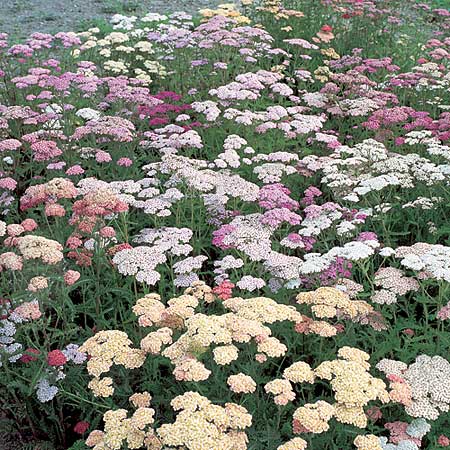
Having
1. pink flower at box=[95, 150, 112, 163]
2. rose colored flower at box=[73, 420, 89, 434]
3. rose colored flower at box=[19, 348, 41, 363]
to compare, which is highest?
pink flower at box=[95, 150, 112, 163]

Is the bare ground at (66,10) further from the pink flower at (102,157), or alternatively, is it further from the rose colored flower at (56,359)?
the rose colored flower at (56,359)

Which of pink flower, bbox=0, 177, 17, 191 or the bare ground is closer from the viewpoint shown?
pink flower, bbox=0, 177, 17, 191

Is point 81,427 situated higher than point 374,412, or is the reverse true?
point 374,412

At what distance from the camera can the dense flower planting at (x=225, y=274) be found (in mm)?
3225

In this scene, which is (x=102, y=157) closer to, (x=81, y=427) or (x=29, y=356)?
(x=29, y=356)

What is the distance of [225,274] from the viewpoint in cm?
427

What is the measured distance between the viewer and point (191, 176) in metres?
5.03

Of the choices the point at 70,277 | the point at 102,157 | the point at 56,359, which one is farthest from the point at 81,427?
the point at 102,157

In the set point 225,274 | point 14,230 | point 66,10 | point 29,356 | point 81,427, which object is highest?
point 14,230

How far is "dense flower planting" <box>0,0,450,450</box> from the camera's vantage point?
322cm

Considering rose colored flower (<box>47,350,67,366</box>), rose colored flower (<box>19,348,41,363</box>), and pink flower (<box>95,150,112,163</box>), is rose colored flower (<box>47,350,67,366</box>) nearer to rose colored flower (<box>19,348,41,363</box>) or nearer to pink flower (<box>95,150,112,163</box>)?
rose colored flower (<box>19,348,41,363</box>)

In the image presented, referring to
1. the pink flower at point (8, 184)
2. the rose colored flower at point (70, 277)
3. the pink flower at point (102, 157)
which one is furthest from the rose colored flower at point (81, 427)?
the pink flower at point (102, 157)

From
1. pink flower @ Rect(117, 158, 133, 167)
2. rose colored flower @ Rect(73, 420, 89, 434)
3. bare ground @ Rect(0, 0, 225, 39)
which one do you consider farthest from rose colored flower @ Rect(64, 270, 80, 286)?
bare ground @ Rect(0, 0, 225, 39)

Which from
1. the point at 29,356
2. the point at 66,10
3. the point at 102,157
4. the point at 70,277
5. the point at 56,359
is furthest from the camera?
the point at 66,10
